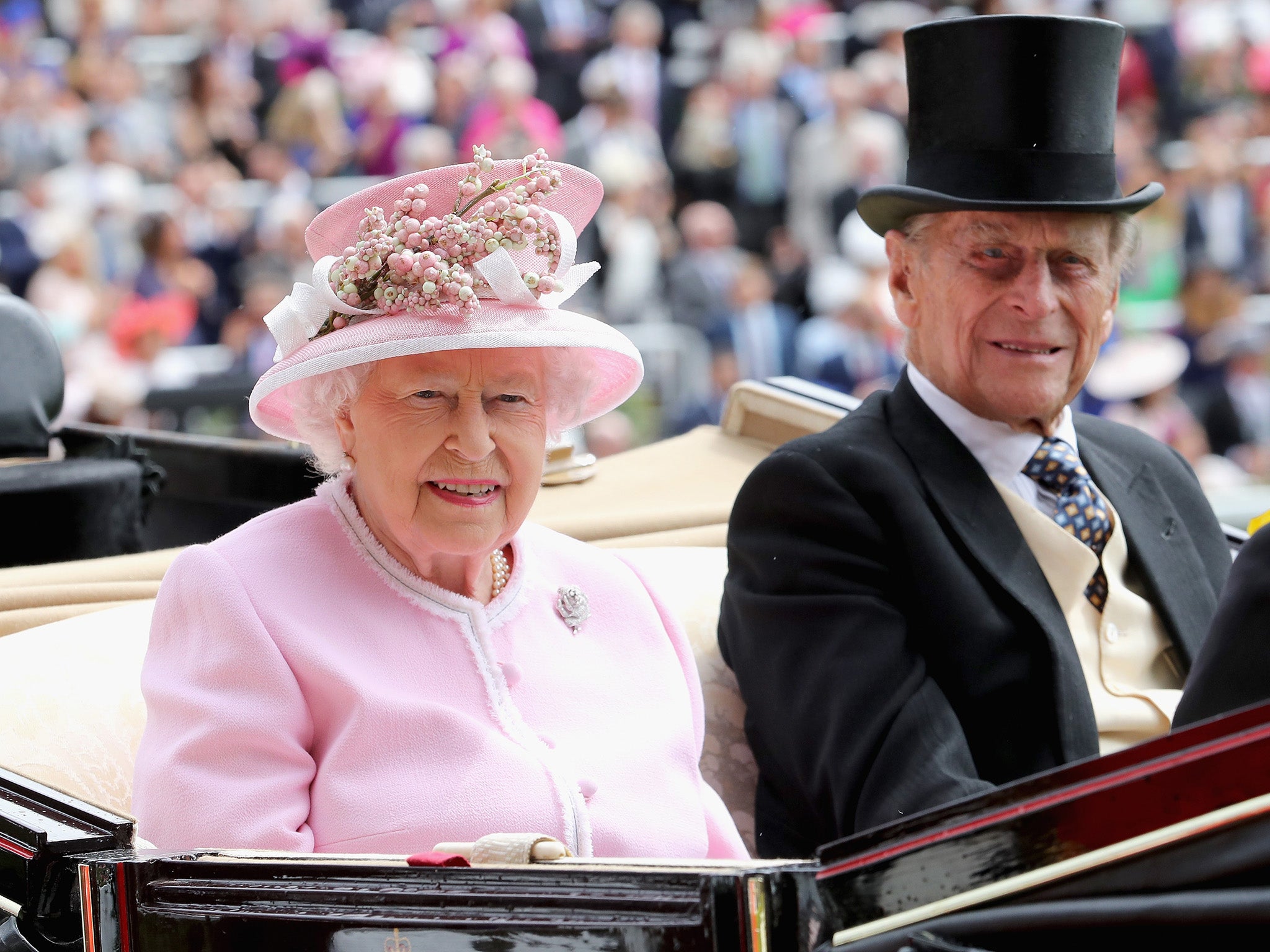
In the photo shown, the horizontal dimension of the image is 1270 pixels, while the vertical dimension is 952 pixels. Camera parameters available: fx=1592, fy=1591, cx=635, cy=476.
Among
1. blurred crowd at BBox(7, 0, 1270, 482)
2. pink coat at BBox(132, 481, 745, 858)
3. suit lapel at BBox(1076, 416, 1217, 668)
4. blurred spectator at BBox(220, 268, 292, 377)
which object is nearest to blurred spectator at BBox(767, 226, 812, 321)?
blurred crowd at BBox(7, 0, 1270, 482)

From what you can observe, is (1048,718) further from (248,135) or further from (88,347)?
(248,135)

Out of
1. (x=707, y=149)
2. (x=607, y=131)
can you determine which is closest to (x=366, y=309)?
(x=607, y=131)

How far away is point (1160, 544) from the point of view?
7.13 feet

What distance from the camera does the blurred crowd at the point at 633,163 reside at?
6340 mm

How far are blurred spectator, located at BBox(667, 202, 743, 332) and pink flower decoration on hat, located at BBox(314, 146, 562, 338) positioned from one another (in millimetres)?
5168

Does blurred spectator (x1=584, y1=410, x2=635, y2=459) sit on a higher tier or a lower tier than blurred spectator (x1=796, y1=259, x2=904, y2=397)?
lower

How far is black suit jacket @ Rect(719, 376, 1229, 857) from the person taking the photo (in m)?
1.87

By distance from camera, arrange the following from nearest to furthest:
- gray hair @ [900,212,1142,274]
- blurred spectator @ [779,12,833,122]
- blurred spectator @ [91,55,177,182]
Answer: gray hair @ [900,212,1142,274], blurred spectator @ [91,55,177,182], blurred spectator @ [779,12,833,122]

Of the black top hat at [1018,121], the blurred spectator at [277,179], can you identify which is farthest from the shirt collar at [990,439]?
the blurred spectator at [277,179]

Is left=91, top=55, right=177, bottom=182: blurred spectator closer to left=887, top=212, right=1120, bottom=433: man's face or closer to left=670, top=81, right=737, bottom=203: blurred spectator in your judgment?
left=670, top=81, right=737, bottom=203: blurred spectator

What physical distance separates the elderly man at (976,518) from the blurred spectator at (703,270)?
4681mm

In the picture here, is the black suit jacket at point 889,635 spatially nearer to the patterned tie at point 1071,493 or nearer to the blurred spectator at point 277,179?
the patterned tie at point 1071,493

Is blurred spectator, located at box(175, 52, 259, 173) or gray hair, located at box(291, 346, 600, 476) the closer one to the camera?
gray hair, located at box(291, 346, 600, 476)

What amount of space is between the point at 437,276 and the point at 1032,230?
884 millimetres
